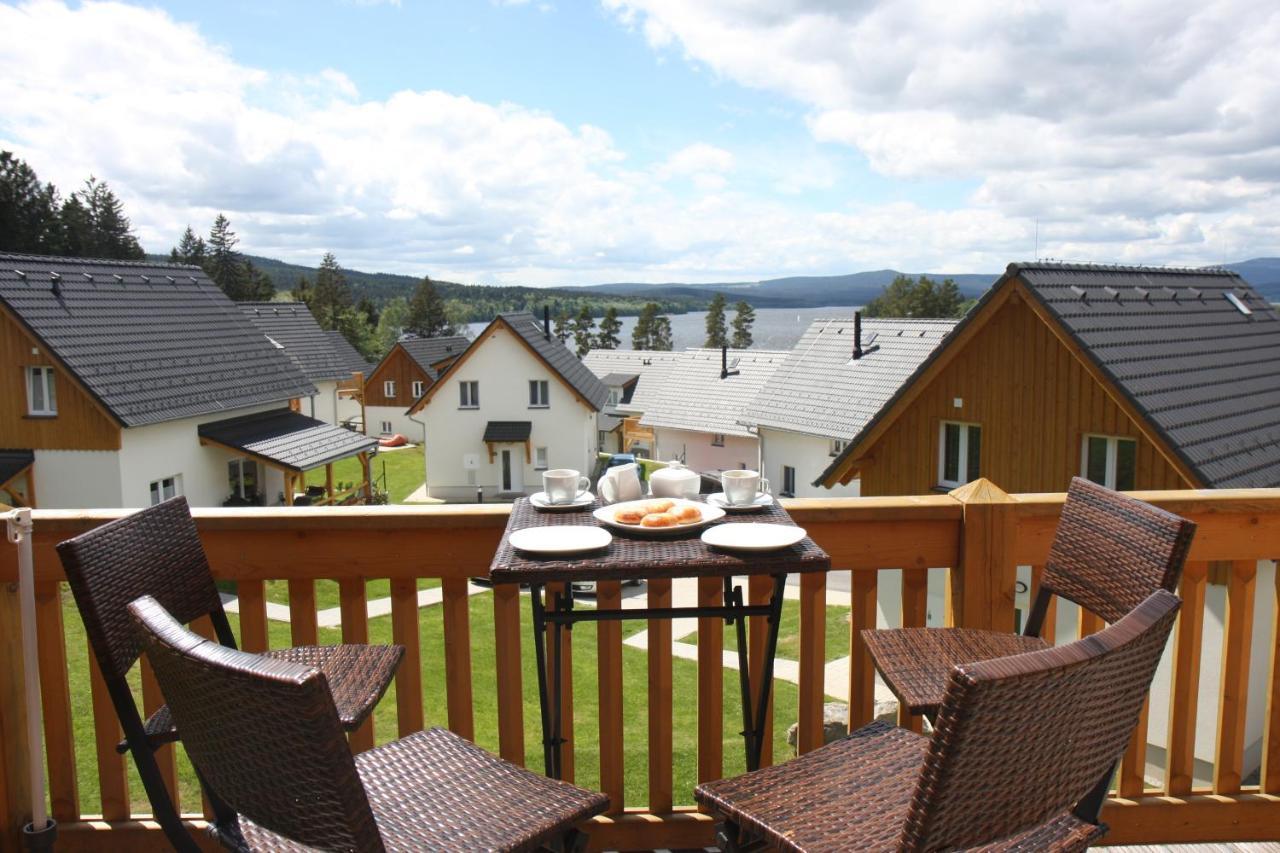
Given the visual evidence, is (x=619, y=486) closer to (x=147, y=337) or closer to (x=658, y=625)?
(x=658, y=625)

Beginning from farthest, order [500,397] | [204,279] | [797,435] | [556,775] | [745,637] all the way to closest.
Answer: [500,397] < [797,435] < [204,279] < [745,637] < [556,775]

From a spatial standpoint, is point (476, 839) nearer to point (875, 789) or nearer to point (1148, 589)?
point (875, 789)

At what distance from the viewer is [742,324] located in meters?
97.6

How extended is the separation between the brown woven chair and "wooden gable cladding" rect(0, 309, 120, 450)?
61.3ft

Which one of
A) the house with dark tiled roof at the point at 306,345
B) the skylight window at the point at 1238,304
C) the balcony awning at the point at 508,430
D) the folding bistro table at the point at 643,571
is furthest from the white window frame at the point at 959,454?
the house with dark tiled roof at the point at 306,345

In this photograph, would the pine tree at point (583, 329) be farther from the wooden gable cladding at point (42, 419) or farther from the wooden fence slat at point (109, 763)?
the wooden fence slat at point (109, 763)

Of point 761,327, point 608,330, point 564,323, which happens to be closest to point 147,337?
point 608,330

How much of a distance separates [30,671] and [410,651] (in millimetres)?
944

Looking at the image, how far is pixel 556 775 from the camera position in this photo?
2.37m

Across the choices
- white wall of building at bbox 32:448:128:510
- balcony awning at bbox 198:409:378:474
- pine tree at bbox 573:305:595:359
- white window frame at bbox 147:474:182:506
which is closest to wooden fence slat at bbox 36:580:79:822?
white wall of building at bbox 32:448:128:510

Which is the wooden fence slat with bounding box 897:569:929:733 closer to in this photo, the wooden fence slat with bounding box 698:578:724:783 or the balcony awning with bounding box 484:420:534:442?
the wooden fence slat with bounding box 698:578:724:783

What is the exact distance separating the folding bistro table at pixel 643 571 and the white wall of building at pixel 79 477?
18274 millimetres

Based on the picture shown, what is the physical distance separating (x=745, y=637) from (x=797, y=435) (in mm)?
23290

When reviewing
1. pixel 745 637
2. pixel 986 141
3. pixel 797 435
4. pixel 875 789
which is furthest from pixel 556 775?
pixel 986 141
